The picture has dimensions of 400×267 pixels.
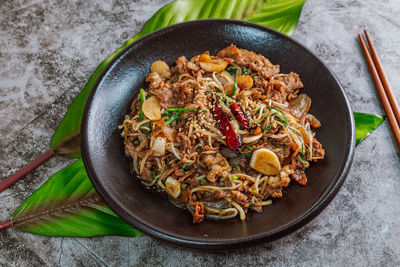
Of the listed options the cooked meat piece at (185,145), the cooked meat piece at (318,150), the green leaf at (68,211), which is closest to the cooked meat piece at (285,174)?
the cooked meat piece at (318,150)

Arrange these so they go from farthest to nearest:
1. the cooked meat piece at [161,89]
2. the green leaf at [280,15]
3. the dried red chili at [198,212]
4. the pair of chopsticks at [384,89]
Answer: the green leaf at [280,15], the pair of chopsticks at [384,89], the cooked meat piece at [161,89], the dried red chili at [198,212]

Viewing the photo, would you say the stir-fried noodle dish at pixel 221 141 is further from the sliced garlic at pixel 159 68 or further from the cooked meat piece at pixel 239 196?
the sliced garlic at pixel 159 68

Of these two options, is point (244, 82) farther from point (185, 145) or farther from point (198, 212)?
point (198, 212)

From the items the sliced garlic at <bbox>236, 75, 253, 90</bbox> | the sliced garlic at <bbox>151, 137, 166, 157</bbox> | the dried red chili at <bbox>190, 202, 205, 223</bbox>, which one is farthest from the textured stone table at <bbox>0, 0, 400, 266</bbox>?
the sliced garlic at <bbox>236, 75, 253, 90</bbox>

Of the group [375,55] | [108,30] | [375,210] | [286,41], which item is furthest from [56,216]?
[375,55]

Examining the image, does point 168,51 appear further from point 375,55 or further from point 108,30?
point 375,55

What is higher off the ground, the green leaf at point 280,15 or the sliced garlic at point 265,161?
the green leaf at point 280,15

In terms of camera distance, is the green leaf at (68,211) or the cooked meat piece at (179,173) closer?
the cooked meat piece at (179,173)

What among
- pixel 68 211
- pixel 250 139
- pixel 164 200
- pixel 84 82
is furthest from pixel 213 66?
pixel 68 211
